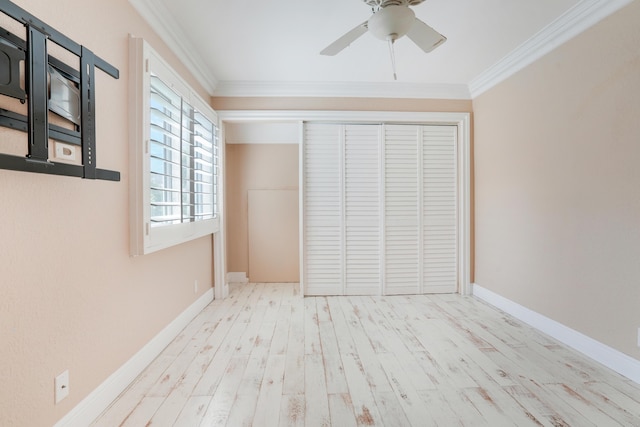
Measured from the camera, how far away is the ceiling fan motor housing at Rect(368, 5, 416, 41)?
170cm

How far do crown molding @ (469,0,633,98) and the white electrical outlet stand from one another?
392cm

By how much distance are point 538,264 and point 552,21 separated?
203 centimetres

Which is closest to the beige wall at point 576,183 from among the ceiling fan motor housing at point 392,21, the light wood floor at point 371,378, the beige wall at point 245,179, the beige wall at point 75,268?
the light wood floor at point 371,378

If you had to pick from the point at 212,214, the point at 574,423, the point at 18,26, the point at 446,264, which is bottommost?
the point at 574,423

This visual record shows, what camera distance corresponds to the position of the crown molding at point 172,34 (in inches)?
86.7

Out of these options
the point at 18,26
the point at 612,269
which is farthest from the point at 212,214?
the point at 612,269

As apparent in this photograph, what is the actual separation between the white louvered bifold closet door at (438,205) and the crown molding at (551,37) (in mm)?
754

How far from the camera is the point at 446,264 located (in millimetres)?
4004

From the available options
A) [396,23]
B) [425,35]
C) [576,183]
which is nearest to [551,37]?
[576,183]

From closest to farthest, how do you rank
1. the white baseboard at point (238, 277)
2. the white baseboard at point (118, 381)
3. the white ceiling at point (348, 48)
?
the white baseboard at point (118, 381)
the white ceiling at point (348, 48)
the white baseboard at point (238, 277)

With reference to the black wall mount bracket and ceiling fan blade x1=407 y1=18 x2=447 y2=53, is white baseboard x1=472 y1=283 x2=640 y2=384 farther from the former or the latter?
the black wall mount bracket

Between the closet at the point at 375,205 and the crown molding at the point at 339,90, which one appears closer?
the crown molding at the point at 339,90

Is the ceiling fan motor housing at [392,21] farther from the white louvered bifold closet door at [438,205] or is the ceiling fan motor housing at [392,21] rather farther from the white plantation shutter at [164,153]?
the white louvered bifold closet door at [438,205]

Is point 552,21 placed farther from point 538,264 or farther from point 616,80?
point 538,264
